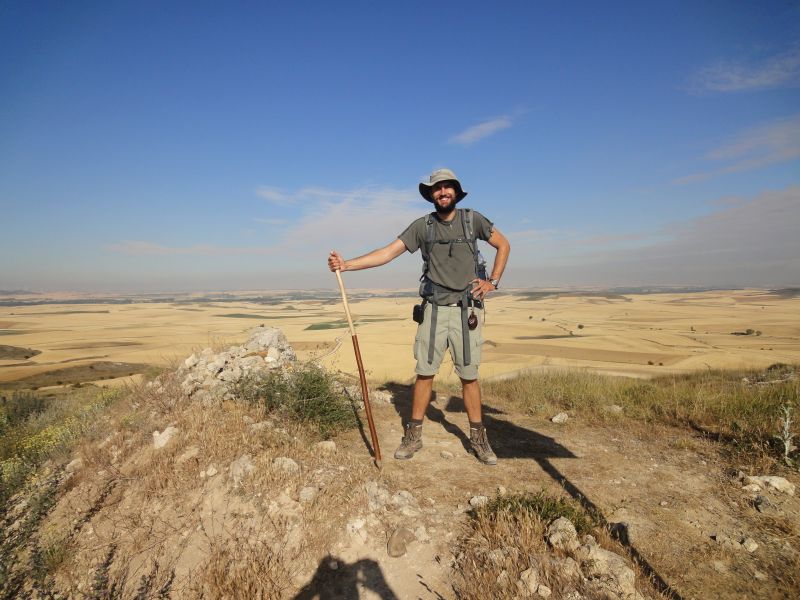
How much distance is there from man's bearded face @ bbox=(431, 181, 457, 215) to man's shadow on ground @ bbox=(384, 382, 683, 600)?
2.63 m

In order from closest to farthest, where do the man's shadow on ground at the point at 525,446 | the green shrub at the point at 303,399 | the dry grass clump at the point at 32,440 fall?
1. the man's shadow on ground at the point at 525,446
2. the dry grass clump at the point at 32,440
3. the green shrub at the point at 303,399

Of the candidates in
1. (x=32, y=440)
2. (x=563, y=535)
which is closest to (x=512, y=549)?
(x=563, y=535)

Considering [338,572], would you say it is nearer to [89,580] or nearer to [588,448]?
[89,580]

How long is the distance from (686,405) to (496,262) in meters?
3.38

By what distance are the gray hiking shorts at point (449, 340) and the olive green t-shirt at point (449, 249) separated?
0.61ft

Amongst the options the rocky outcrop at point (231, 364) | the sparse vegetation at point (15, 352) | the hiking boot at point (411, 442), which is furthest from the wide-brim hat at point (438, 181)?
the sparse vegetation at point (15, 352)

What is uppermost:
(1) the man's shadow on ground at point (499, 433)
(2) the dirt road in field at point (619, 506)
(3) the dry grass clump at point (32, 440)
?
(2) the dirt road in field at point (619, 506)

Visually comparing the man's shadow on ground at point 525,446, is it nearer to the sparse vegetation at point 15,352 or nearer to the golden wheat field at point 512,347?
the golden wheat field at point 512,347

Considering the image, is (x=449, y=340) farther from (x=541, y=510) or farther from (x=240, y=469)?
(x=240, y=469)

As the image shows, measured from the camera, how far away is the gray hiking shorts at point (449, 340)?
3.78 meters

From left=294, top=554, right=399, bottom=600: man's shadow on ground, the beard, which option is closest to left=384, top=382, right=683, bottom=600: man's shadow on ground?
left=294, top=554, right=399, bottom=600: man's shadow on ground

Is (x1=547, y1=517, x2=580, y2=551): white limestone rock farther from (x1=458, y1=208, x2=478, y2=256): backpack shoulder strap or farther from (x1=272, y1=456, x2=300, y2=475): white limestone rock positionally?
(x1=458, y1=208, x2=478, y2=256): backpack shoulder strap

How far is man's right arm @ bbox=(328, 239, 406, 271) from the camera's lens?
3623mm

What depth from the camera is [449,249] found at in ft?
12.4
